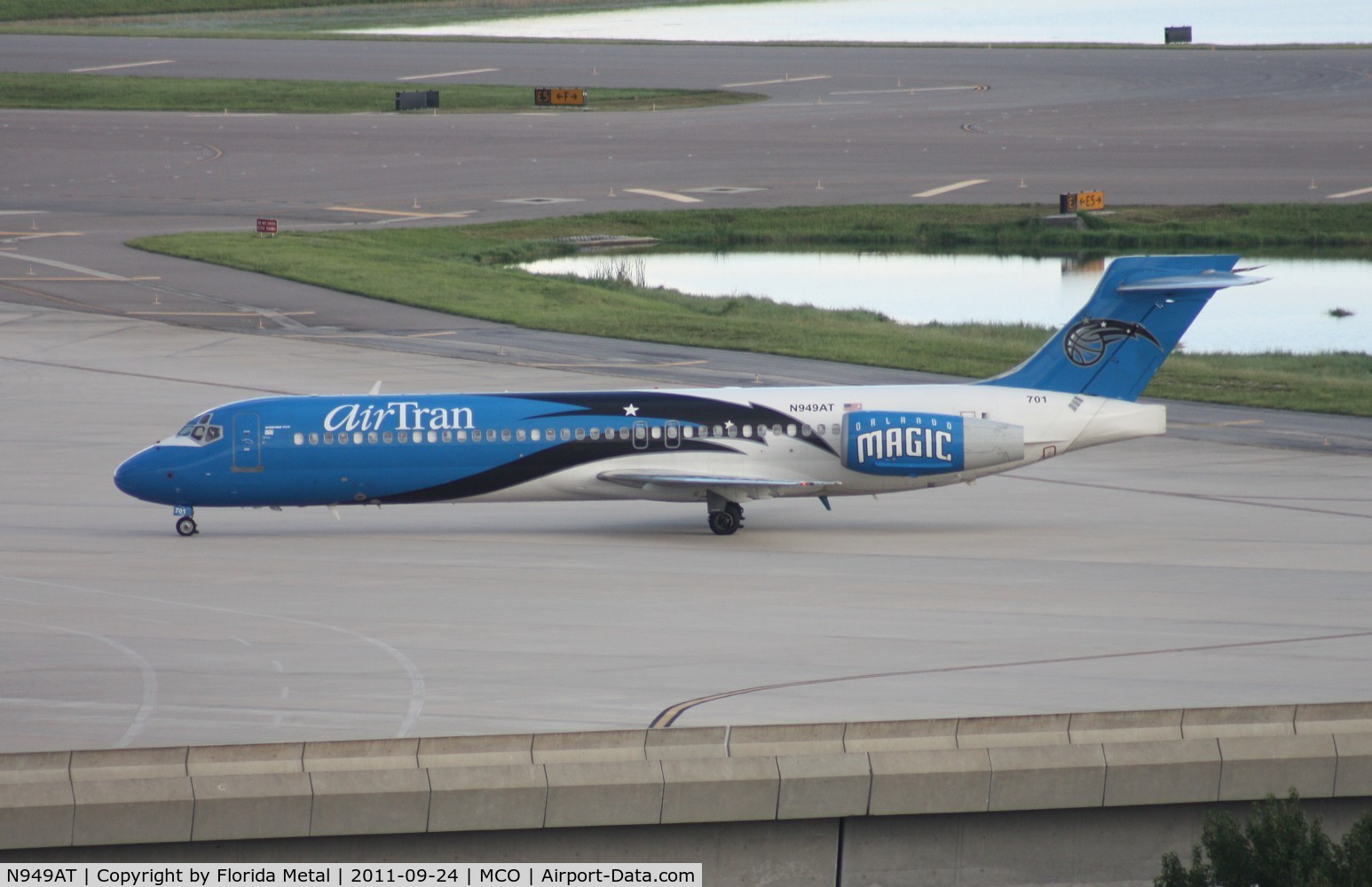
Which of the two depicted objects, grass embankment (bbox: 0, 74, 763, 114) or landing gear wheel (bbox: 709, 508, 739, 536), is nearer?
landing gear wheel (bbox: 709, 508, 739, 536)

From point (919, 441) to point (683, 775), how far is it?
17.2 meters

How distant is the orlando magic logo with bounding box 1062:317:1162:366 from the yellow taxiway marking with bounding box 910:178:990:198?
5379cm

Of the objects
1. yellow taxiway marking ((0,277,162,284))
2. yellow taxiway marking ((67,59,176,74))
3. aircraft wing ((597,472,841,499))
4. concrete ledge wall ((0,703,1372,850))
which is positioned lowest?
concrete ledge wall ((0,703,1372,850))

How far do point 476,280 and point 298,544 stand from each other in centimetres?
3649

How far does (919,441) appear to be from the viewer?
3472cm

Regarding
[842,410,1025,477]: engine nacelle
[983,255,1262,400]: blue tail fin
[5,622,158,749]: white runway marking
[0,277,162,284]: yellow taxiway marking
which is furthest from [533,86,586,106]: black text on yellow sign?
[5,622,158,749]: white runway marking

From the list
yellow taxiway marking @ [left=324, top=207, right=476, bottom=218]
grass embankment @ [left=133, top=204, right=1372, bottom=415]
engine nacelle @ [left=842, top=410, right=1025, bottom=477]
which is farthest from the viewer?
yellow taxiway marking @ [left=324, top=207, right=476, bottom=218]

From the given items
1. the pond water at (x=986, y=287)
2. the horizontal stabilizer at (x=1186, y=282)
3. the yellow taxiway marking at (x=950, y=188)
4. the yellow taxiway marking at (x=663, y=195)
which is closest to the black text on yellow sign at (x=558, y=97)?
the yellow taxiway marking at (x=663, y=195)

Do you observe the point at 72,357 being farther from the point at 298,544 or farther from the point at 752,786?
the point at 752,786

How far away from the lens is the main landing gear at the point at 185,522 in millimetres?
35656

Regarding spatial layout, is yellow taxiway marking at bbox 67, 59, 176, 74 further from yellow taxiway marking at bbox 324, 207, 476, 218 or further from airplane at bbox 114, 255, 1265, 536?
airplane at bbox 114, 255, 1265, 536

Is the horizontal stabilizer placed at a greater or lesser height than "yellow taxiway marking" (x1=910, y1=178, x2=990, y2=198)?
lesser

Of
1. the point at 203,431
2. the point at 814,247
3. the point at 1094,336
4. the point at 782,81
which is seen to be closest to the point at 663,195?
the point at 814,247

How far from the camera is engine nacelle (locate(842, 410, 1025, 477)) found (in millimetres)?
34719
